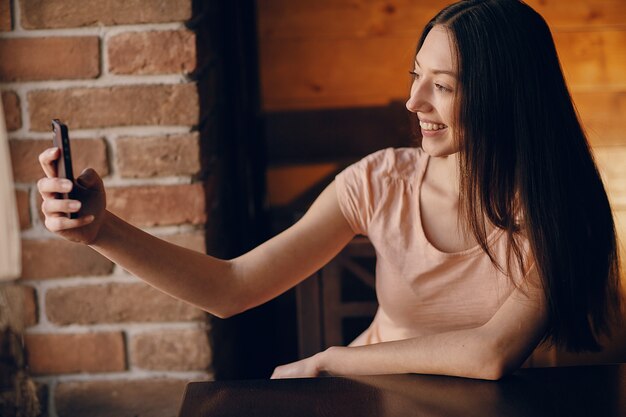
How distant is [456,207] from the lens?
1.29 m

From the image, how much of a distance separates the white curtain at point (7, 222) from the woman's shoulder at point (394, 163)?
0.59 meters

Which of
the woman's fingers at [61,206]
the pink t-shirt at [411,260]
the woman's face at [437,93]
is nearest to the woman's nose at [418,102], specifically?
the woman's face at [437,93]

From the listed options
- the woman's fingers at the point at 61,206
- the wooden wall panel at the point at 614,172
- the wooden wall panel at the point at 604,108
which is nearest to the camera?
the woman's fingers at the point at 61,206

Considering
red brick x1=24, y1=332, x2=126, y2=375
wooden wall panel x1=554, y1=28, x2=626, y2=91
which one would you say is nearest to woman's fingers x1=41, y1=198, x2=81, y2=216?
red brick x1=24, y1=332, x2=126, y2=375

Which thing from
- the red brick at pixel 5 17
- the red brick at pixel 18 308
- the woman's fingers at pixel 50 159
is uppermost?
the red brick at pixel 5 17

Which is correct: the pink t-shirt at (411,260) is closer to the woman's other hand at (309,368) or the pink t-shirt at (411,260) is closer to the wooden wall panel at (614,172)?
the woman's other hand at (309,368)

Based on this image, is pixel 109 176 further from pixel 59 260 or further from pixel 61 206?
pixel 61 206

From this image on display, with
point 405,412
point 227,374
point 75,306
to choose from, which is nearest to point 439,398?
point 405,412

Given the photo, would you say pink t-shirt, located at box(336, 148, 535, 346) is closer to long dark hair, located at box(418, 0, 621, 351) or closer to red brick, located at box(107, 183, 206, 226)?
long dark hair, located at box(418, 0, 621, 351)

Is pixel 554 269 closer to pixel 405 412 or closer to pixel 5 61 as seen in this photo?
pixel 405 412

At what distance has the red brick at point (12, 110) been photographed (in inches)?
52.0

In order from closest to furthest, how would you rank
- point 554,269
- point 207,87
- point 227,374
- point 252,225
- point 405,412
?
point 405,412
point 554,269
point 207,87
point 227,374
point 252,225

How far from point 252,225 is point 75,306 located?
2.03 ft

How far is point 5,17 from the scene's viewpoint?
131 cm
